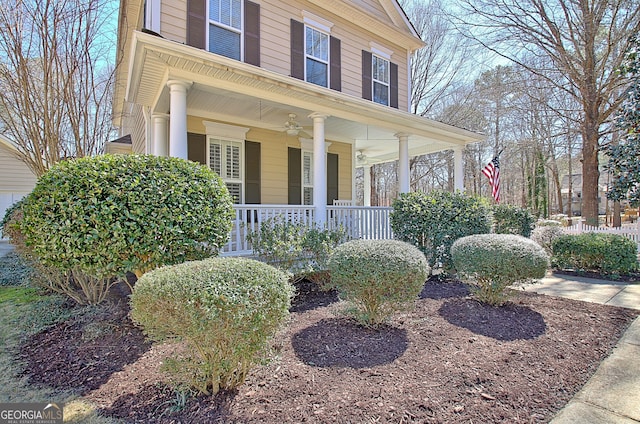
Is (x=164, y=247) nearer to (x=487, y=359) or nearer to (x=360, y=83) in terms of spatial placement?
(x=487, y=359)

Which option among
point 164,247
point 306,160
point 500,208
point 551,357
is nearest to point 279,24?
point 306,160

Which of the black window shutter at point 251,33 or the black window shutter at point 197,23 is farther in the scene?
the black window shutter at point 251,33

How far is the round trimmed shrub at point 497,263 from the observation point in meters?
4.09

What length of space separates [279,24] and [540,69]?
9.80 metres

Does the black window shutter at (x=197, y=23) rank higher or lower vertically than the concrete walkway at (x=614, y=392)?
higher

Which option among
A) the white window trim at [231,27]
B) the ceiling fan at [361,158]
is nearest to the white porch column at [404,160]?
the ceiling fan at [361,158]

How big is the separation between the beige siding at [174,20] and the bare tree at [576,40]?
33.4ft

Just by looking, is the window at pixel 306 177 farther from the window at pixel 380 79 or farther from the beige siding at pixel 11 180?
the beige siding at pixel 11 180

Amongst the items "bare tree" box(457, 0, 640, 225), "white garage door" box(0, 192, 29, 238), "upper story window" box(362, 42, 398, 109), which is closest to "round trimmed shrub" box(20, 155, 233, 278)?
"upper story window" box(362, 42, 398, 109)

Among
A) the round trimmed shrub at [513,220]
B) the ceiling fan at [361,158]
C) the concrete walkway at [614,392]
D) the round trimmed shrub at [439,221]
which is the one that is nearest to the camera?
the concrete walkway at [614,392]

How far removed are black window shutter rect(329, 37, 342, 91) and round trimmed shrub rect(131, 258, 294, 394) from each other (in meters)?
6.89

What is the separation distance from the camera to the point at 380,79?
952 cm

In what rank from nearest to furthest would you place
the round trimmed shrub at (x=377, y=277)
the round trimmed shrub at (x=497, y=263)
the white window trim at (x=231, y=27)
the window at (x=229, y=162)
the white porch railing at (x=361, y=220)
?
the round trimmed shrub at (x=377, y=277), the round trimmed shrub at (x=497, y=263), the white window trim at (x=231, y=27), the white porch railing at (x=361, y=220), the window at (x=229, y=162)

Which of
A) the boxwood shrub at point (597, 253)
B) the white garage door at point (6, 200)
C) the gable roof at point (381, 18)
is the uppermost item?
the gable roof at point (381, 18)
